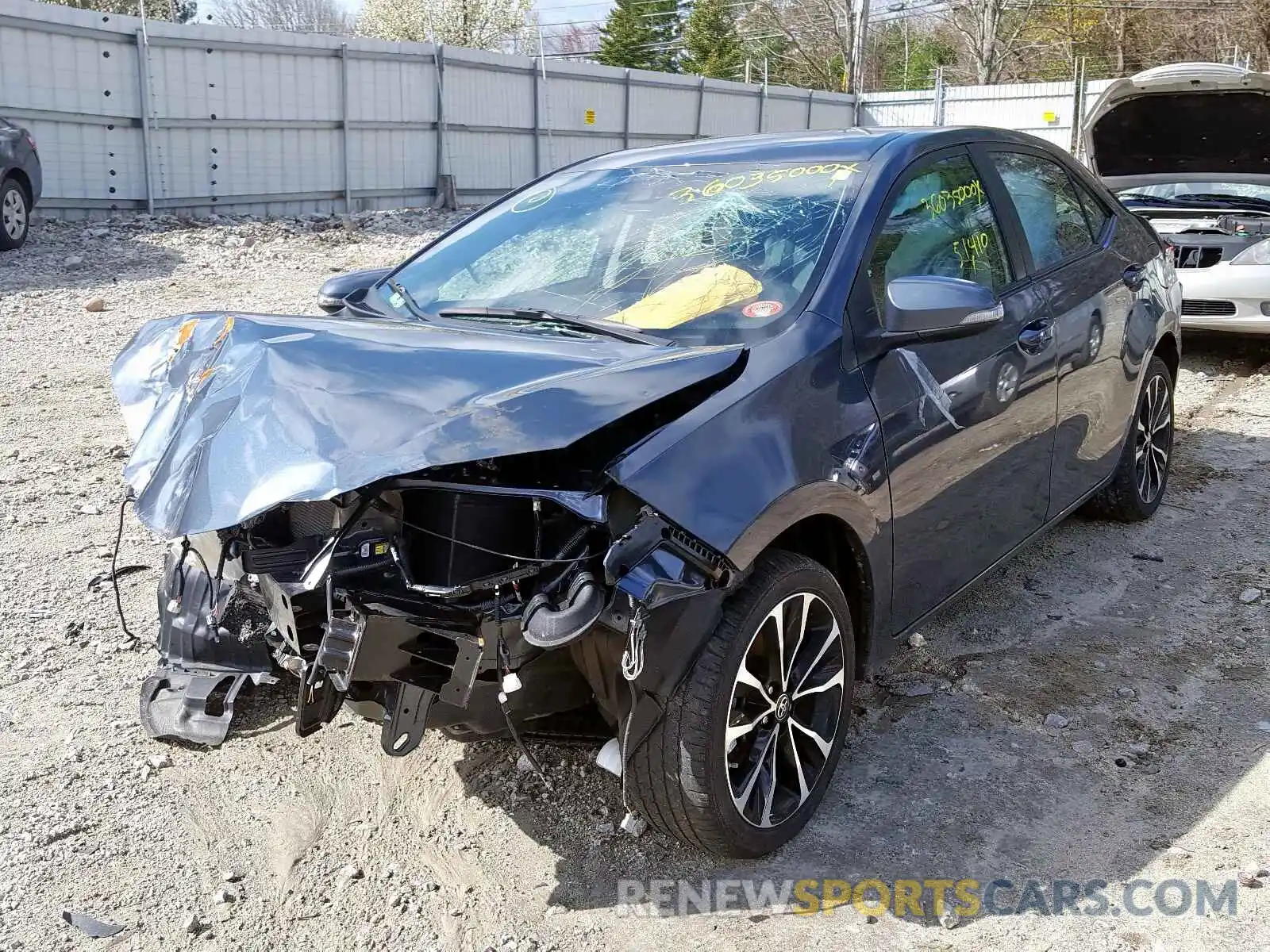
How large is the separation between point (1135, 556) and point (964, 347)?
82.2 inches

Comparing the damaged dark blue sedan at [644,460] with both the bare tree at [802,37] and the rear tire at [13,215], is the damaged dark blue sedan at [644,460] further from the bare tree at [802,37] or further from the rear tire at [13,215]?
the bare tree at [802,37]

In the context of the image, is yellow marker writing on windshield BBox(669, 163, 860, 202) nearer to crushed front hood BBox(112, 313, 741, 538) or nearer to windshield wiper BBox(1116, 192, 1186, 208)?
crushed front hood BBox(112, 313, 741, 538)

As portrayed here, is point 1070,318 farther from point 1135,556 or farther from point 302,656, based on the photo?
point 302,656

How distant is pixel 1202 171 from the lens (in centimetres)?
875

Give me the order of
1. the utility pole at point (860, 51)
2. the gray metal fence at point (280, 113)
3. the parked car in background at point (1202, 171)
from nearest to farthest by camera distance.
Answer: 1. the parked car in background at point (1202, 171)
2. the gray metal fence at point (280, 113)
3. the utility pole at point (860, 51)

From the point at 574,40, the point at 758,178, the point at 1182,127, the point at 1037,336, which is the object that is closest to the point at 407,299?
the point at 758,178

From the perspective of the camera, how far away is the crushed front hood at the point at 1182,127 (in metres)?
7.74

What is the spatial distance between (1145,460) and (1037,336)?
5.79 feet

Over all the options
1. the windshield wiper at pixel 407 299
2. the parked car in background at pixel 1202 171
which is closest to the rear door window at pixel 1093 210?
the windshield wiper at pixel 407 299

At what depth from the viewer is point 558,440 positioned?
2.43 meters

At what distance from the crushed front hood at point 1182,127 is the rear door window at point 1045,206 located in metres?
3.80

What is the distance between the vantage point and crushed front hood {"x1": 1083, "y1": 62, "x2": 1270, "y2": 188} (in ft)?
25.4

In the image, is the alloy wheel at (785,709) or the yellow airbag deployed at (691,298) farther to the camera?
the yellow airbag deployed at (691,298)

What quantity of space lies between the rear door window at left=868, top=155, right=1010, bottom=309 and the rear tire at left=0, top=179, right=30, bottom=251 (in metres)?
10.1
